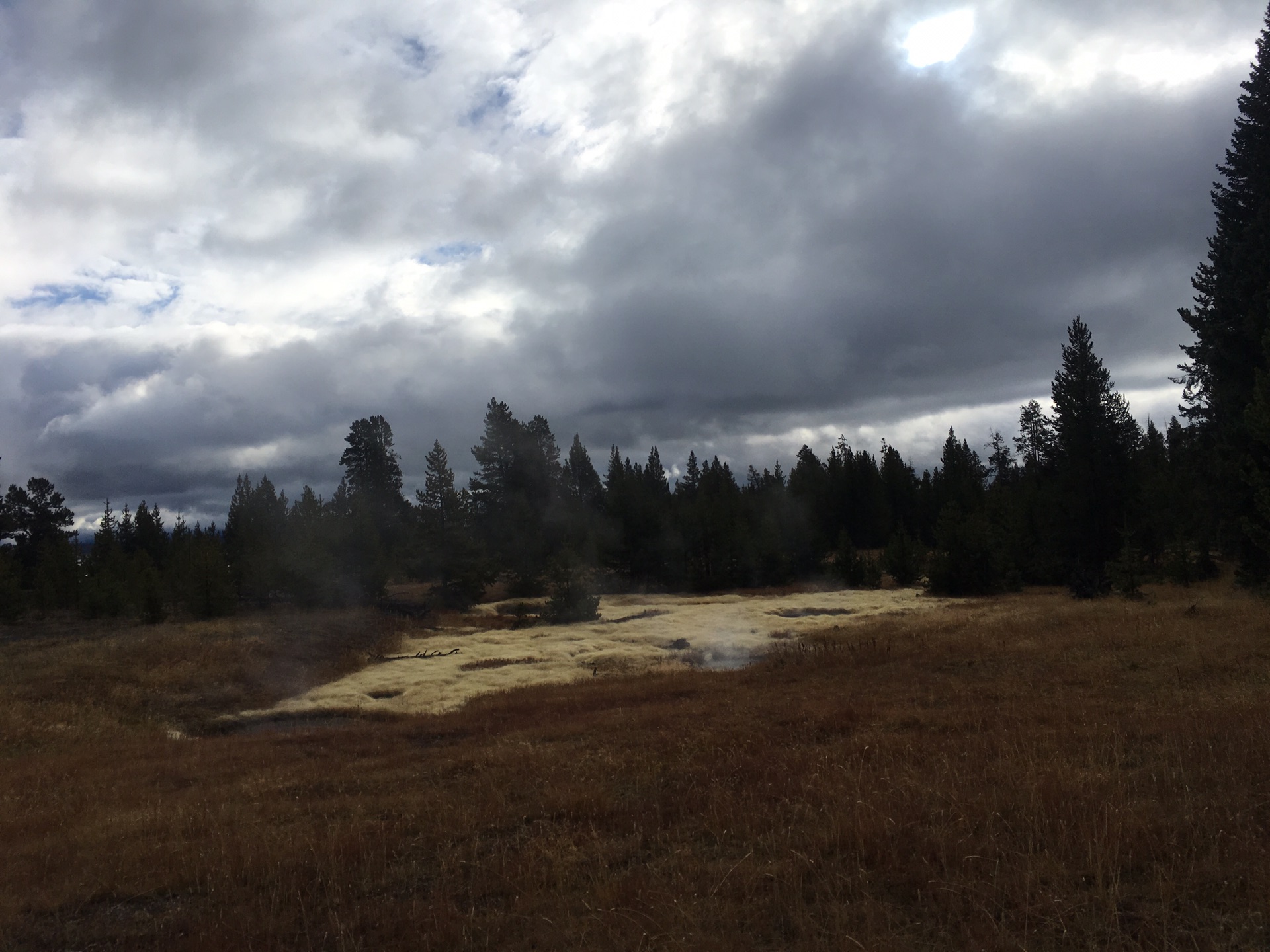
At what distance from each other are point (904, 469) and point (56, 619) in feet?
285

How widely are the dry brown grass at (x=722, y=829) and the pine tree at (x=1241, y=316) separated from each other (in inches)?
681

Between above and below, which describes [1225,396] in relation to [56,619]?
above

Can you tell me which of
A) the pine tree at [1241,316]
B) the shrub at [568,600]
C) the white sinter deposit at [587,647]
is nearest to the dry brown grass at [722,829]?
the white sinter deposit at [587,647]

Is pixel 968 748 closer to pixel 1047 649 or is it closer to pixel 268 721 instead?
pixel 1047 649

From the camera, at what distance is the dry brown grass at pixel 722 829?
Result: 5250mm

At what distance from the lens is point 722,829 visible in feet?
24.0

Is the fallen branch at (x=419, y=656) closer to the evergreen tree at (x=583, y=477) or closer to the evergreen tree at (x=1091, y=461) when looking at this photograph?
the evergreen tree at (x=1091, y=461)

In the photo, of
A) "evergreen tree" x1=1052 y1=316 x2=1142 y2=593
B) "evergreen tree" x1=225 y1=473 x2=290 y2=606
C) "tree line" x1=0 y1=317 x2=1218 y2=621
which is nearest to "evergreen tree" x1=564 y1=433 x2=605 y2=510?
"tree line" x1=0 y1=317 x2=1218 y2=621

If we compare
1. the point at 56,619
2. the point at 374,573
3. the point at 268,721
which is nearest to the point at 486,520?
the point at 374,573

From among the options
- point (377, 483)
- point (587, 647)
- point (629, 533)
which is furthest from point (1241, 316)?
point (377, 483)

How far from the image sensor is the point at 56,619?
48375mm

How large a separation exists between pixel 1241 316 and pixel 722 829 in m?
33.0

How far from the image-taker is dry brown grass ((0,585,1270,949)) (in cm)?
525

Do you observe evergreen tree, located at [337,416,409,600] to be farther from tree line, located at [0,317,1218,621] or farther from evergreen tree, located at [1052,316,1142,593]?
evergreen tree, located at [1052,316,1142,593]
